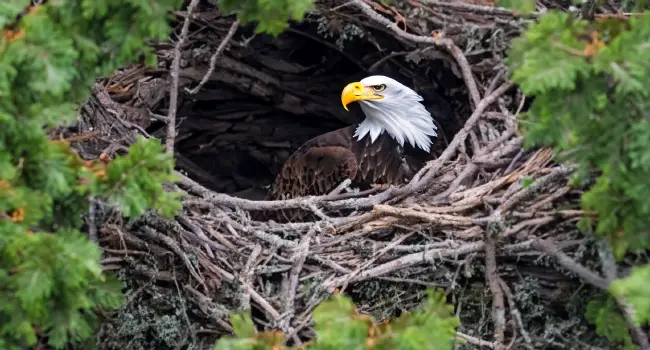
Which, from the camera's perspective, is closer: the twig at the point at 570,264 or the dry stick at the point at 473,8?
the twig at the point at 570,264

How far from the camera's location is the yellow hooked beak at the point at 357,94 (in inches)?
196

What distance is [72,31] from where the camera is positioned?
2443 mm

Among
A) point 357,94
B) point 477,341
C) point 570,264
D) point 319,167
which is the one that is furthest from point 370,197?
point 570,264

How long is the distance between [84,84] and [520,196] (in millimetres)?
1731

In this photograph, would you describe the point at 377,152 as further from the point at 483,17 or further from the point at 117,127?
the point at 117,127

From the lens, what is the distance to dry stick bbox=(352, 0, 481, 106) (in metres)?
4.60

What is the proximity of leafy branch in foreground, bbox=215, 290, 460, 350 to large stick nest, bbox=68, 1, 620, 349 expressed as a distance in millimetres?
978

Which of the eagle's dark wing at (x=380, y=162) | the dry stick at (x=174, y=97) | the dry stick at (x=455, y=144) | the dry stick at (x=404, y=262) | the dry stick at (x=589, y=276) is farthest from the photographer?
the eagle's dark wing at (x=380, y=162)

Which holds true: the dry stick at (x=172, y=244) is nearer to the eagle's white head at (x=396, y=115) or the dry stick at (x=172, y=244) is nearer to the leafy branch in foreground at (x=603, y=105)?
the leafy branch in foreground at (x=603, y=105)

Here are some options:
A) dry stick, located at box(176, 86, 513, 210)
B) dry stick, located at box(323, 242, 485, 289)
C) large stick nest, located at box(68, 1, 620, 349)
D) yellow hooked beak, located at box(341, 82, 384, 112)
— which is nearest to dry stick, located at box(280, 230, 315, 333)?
large stick nest, located at box(68, 1, 620, 349)

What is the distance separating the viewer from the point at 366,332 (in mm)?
2334

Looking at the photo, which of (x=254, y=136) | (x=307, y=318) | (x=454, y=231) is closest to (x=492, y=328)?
(x=454, y=231)

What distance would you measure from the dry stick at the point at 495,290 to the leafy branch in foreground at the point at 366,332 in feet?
3.08

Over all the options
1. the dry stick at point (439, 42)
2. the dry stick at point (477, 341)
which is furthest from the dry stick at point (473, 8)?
the dry stick at point (477, 341)
